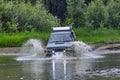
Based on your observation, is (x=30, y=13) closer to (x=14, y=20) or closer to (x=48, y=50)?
(x=14, y=20)

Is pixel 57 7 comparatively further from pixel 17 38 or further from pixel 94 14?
pixel 17 38

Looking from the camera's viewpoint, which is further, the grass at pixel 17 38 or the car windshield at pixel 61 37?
the grass at pixel 17 38

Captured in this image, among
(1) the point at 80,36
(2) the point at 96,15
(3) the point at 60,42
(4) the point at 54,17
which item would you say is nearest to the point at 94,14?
(2) the point at 96,15

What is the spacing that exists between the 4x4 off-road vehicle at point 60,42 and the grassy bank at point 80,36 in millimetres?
10207

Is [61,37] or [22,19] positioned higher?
[61,37]

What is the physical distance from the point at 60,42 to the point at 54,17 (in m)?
24.3

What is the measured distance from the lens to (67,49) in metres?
32.1

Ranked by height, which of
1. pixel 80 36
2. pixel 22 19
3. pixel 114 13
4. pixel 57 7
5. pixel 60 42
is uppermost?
pixel 60 42

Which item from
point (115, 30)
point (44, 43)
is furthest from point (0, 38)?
point (115, 30)

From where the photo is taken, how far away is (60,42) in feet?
110

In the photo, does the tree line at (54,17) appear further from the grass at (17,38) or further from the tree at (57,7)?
the grass at (17,38)

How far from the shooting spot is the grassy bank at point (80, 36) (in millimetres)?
46688

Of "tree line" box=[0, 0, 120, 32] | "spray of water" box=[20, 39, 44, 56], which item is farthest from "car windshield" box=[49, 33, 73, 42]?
"tree line" box=[0, 0, 120, 32]

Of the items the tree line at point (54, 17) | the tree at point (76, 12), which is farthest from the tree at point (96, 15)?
the tree at point (76, 12)
